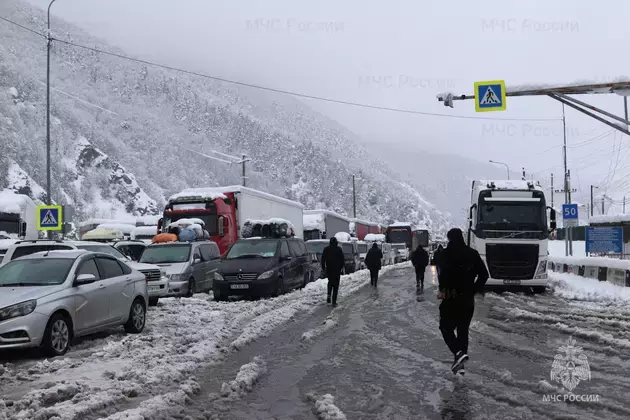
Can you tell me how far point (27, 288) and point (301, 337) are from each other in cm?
437

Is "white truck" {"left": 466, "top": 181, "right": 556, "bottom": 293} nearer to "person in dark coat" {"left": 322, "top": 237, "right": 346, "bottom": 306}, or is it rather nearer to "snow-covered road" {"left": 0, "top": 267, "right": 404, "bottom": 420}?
"person in dark coat" {"left": 322, "top": 237, "right": 346, "bottom": 306}

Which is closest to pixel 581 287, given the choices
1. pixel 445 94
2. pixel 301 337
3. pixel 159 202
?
pixel 445 94

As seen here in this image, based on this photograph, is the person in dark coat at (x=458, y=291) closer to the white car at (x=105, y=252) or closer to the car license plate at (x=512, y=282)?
the white car at (x=105, y=252)

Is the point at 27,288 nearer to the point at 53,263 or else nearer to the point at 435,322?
the point at 53,263

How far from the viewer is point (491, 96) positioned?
16516mm

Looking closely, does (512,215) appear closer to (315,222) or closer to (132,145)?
(315,222)

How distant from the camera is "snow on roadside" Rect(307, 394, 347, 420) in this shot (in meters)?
5.60

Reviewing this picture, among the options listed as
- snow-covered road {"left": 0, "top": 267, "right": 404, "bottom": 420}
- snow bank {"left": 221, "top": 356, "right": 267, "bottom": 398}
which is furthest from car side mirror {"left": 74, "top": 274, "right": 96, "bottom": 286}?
snow bank {"left": 221, "top": 356, "right": 267, "bottom": 398}

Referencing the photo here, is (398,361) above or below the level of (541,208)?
below

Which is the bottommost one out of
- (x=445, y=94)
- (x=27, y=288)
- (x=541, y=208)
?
(x=27, y=288)

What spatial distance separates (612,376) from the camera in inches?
280

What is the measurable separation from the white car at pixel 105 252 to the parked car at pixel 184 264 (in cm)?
63

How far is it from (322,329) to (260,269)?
5962mm

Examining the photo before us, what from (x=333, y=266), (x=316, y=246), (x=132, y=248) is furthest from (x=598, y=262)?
(x=132, y=248)
